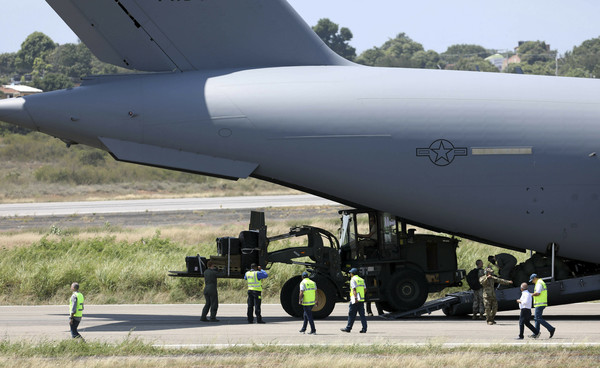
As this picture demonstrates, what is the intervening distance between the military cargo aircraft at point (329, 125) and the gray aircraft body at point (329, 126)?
0.03 m

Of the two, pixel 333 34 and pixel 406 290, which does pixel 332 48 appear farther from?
pixel 406 290

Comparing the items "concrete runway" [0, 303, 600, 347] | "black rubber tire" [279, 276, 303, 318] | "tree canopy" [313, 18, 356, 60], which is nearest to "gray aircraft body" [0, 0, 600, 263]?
"black rubber tire" [279, 276, 303, 318]

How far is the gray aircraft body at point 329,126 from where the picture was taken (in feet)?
70.8

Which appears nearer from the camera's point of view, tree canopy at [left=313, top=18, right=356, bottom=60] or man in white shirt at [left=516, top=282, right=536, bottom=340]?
man in white shirt at [left=516, top=282, right=536, bottom=340]

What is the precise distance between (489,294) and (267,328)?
18.5 ft

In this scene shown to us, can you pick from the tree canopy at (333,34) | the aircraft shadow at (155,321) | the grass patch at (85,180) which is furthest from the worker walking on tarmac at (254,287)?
the tree canopy at (333,34)

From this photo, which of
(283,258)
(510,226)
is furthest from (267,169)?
(510,226)

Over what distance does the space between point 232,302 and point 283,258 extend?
5.56m

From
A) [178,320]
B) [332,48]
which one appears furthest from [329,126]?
[332,48]

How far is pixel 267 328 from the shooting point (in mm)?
20625

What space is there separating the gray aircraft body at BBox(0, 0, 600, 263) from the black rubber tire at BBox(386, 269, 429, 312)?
1665mm

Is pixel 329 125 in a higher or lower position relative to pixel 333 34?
lower

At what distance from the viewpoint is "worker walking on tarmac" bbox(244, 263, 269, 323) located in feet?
70.2

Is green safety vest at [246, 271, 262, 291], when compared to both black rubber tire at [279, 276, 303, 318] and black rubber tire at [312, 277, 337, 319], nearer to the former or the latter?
black rubber tire at [279, 276, 303, 318]
